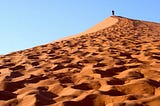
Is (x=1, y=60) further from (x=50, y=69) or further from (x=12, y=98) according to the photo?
(x=12, y=98)

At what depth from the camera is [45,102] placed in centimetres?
346

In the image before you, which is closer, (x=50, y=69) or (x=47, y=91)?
(x=47, y=91)

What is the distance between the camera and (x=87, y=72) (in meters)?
4.71

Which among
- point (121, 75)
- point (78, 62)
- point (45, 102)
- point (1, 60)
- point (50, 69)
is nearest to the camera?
point (45, 102)

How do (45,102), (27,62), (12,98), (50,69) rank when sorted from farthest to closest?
(27,62) → (50,69) → (12,98) → (45,102)

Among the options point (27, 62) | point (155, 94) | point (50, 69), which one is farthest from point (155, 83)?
point (27, 62)

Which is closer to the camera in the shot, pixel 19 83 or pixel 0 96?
pixel 0 96

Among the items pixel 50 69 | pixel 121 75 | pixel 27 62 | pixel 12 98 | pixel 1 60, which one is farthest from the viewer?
pixel 1 60

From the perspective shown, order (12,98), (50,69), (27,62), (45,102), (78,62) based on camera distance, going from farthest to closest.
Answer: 1. (27,62)
2. (78,62)
3. (50,69)
4. (12,98)
5. (45,102)

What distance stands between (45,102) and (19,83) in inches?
40.8

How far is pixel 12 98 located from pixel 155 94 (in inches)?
55.9

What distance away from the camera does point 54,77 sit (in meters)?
4.57

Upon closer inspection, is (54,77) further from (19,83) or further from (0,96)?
(0,96)

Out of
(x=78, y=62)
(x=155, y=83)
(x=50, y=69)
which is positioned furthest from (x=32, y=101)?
(x=78, y=62)
